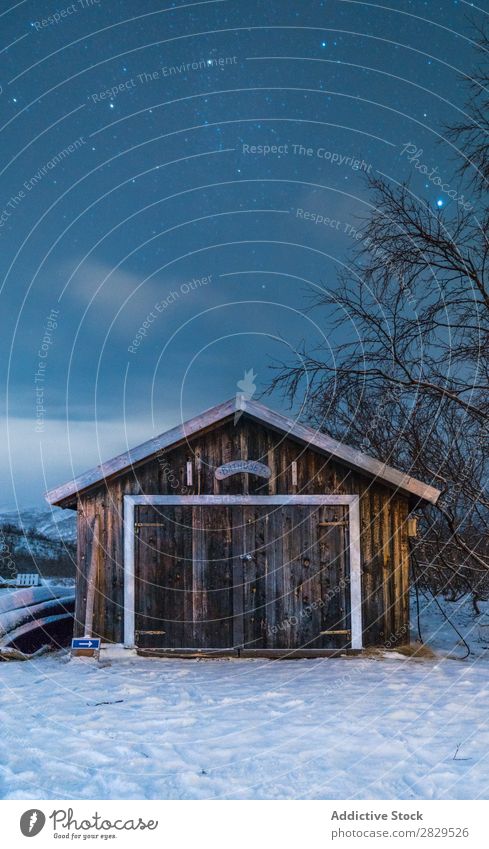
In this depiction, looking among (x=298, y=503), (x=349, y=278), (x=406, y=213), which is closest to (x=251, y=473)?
(x=298, y=503)

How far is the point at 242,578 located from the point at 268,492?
1.43 meters

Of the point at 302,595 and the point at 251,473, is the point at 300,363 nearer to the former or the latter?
the point at 251,473

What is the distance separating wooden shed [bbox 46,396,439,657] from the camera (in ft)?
37.4

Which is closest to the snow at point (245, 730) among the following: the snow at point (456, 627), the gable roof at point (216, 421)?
the snow at point (456, 627)

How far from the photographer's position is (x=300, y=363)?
10.2m

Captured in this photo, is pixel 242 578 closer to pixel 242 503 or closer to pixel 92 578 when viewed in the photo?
pixel 242 503

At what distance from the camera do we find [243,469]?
458 inches

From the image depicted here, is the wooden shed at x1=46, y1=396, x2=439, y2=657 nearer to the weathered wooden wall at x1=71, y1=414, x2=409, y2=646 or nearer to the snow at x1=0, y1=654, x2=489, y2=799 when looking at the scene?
the weathered wooden wall at x1=71, y1=414, x2=409, y2=646

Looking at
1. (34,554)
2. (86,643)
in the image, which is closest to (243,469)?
(86,643)

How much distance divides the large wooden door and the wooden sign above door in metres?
0.54

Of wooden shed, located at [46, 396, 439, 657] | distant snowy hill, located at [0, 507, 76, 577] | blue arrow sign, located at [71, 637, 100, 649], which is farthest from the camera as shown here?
distant snowy hill, located at [0, 507, 76, 577]

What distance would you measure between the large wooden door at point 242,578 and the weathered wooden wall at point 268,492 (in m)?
0.34

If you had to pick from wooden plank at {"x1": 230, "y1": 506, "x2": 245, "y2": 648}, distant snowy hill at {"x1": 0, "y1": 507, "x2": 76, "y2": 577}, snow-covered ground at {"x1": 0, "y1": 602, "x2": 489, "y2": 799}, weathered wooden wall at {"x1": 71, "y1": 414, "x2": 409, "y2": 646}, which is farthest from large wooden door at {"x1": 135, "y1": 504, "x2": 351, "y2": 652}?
distant snowy hill at {"x1": 0, "y1": 507, "x2": 76, "y2": 577}

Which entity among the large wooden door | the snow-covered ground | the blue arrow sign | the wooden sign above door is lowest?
the snow-covered ground
